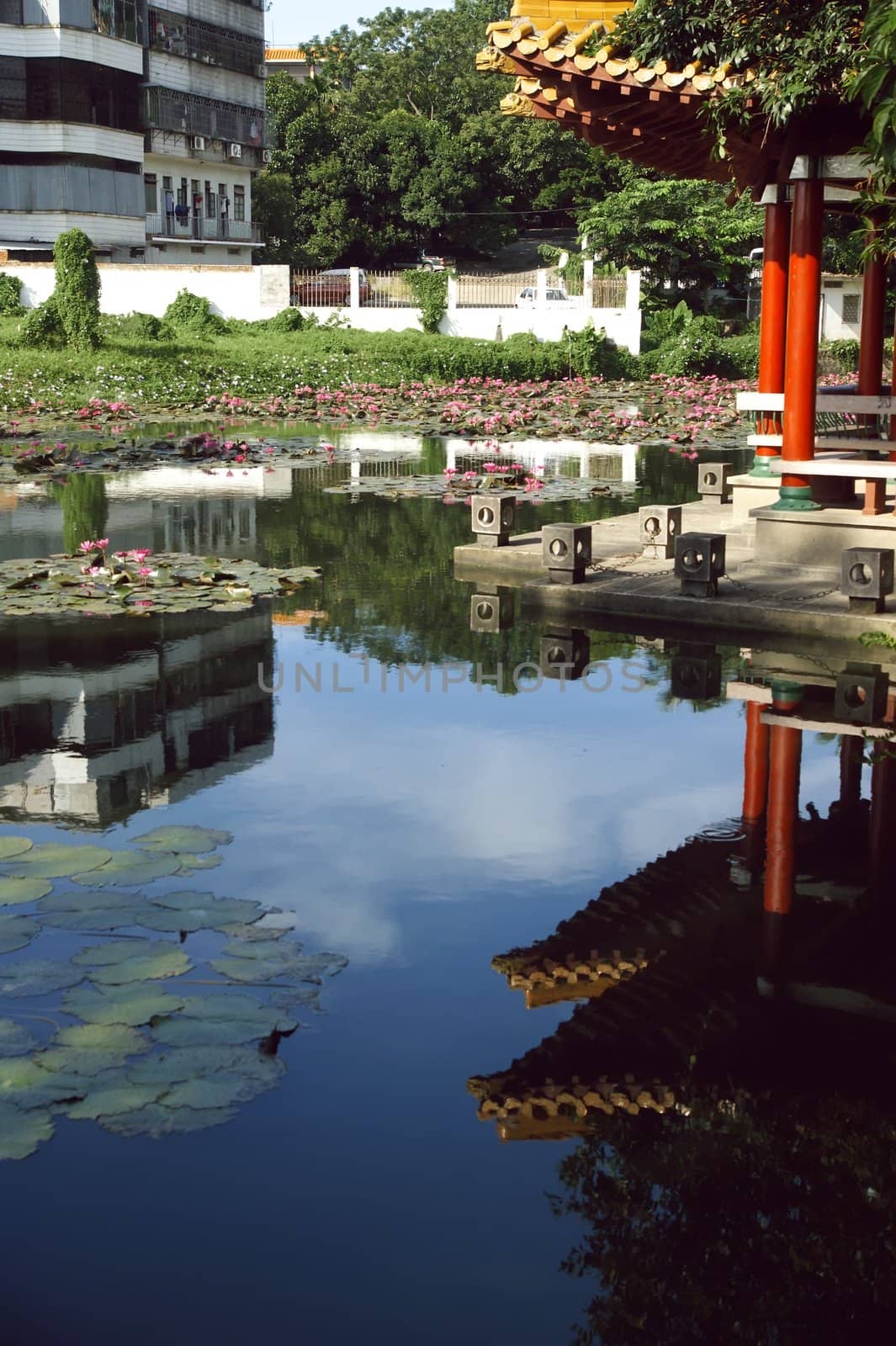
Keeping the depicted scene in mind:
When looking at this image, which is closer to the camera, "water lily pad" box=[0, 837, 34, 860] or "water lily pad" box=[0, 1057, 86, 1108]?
"water lily pad" box=[0, 1057, 86, 1108]

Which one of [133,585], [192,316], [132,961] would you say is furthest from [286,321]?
[132,961]

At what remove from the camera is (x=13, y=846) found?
5.53 metres

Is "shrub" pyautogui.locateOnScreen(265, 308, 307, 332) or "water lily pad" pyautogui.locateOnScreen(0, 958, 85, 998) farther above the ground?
"shrub" pyautogui.locateOnScreen(265, 308, 307, 332)

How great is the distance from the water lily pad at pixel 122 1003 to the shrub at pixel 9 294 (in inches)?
1248

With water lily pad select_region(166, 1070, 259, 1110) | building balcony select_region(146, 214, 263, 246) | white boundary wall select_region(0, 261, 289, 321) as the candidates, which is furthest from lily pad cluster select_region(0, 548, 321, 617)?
→ building balcony select_region(146, 214, 263, 246)

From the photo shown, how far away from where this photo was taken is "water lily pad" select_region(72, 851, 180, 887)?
5.22 metres

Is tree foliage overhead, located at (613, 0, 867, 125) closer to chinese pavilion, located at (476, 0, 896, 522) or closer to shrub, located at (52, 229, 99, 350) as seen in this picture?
chinese pavilion, located at (476, 0, 896, 522)

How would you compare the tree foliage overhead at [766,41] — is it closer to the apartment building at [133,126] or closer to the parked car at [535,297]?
the parked car at [535,297]

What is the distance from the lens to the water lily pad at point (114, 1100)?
3764 mm

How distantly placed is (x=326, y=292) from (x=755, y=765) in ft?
107

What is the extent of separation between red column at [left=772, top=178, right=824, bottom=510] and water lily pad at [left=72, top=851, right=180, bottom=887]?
6.39m

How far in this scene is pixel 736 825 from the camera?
5.89 m

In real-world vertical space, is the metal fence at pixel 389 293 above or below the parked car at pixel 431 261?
below

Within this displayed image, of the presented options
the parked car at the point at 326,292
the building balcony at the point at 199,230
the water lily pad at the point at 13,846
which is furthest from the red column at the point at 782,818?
the building balcony at the point at 199,230
